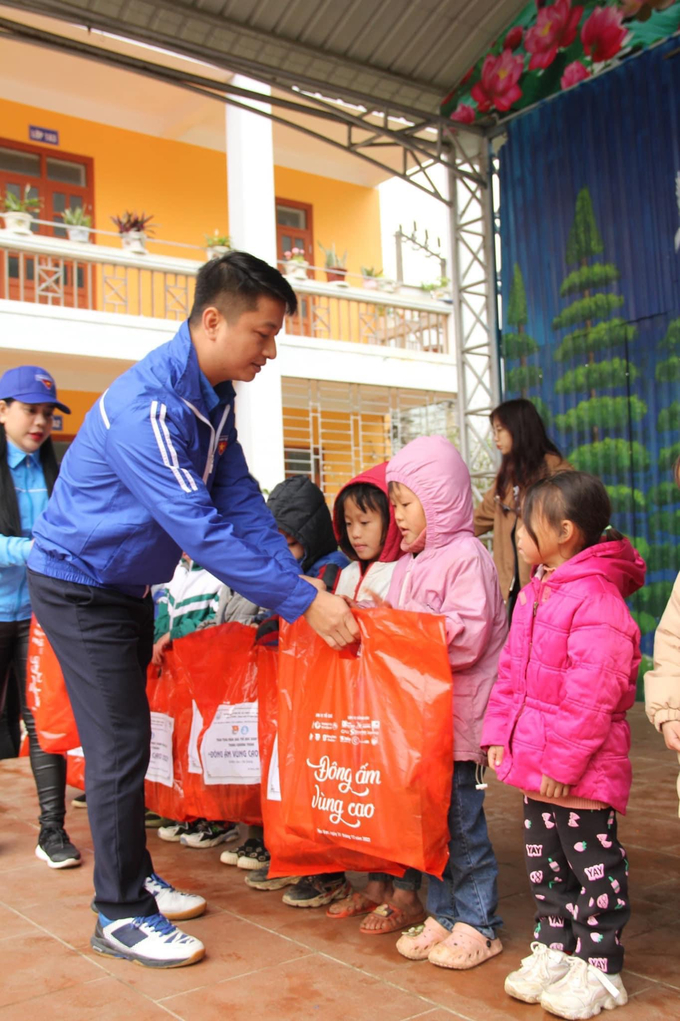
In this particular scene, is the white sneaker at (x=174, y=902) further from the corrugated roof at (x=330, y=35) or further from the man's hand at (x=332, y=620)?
the corrugated roof at (x=330, y=35)

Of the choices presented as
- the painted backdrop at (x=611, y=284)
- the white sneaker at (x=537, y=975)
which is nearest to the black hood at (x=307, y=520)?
the white sneaker at (x=537, y=975)

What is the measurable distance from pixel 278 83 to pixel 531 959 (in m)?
5.43

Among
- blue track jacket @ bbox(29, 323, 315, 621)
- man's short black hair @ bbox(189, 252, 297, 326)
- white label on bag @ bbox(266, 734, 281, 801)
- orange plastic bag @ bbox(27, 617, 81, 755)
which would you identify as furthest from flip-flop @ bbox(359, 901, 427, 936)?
man's short black hair @ bbox(189, 252, 297, 326)

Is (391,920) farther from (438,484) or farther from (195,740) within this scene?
(438,484)

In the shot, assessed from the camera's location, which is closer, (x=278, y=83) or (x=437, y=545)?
(x=437, y=545)

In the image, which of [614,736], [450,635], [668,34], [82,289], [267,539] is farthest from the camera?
[82,289]

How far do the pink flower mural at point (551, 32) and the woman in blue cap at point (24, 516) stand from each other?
14.2 feet

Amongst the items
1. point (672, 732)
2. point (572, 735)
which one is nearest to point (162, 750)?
point (572, 735)

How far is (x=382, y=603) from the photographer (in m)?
2.71

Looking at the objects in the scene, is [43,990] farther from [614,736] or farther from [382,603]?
[614,736]

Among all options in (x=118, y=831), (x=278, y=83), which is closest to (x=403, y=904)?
(x=118, y=831)

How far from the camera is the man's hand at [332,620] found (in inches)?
94.3

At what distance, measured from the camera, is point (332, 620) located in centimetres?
240

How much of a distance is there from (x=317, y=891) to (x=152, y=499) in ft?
4.34
